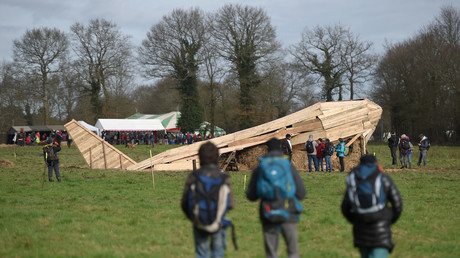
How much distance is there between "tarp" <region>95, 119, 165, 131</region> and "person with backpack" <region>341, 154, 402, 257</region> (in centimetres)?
4730

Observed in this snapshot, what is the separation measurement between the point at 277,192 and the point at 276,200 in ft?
0.31

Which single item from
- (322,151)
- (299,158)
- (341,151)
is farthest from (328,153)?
(299,158)

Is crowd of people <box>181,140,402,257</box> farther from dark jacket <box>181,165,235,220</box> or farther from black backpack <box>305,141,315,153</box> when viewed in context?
black backpack <box>305,141,315,153</box>

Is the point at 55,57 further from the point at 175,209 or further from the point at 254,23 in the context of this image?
the point at 175,209

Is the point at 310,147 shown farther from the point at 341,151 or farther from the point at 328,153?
the point at 341,151

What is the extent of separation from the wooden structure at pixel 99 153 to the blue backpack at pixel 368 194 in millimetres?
19653

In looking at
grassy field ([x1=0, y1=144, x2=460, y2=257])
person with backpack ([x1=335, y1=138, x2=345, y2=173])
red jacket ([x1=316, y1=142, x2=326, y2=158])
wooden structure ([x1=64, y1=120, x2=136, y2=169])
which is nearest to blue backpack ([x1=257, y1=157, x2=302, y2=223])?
grassy field ([x1=0, y1=144, x2=460, y2=257])

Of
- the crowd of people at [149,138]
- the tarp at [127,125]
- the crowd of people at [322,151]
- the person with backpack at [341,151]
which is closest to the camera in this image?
the crowd of people at [322,151]

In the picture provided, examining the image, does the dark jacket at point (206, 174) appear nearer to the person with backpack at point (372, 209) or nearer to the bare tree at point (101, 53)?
the person with backpack at point (372, 209)

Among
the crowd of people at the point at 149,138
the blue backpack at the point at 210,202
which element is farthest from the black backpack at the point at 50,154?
the crowd of people at the point at 149,138

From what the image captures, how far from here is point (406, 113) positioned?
53188mm

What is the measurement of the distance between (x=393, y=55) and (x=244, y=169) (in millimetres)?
37331

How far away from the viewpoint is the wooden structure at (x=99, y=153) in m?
24.7

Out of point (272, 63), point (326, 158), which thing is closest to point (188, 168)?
point (326, 158)
